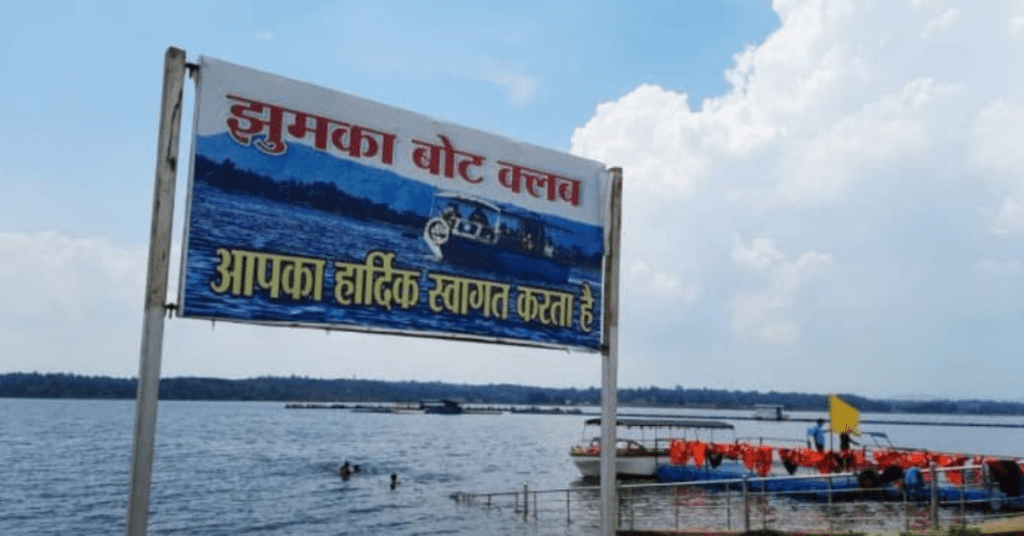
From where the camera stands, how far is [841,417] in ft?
89.9

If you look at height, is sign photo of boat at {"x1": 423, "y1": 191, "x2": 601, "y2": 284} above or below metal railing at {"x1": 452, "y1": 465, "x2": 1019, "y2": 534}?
above

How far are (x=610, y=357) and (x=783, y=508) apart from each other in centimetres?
1785

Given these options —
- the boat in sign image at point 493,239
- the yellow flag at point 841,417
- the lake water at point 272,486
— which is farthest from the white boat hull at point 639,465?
the boat in sign image at point 493,239

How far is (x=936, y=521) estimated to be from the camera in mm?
14266

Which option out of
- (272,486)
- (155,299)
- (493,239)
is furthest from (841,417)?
(272,486)

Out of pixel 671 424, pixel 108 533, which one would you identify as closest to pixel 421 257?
pixel 108 533

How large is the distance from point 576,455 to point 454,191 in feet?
151

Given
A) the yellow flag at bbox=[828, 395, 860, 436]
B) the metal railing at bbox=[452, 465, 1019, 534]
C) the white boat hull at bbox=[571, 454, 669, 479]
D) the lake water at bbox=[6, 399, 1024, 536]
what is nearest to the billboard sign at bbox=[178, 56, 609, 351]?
the metal railing at bbox=[452, 465, 1019, 534]

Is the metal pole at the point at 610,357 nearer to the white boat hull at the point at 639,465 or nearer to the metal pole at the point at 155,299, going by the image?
the metal pole at the point at 155,299

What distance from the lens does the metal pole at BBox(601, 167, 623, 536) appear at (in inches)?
361

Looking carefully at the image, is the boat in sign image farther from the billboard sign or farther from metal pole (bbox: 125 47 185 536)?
metal pole (bbox: 125 47 185 536)

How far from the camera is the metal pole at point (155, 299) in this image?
20.8ft

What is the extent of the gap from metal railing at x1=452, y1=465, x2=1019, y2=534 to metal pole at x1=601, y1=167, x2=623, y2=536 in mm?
5860

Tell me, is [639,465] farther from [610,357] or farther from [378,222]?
[378,222]
